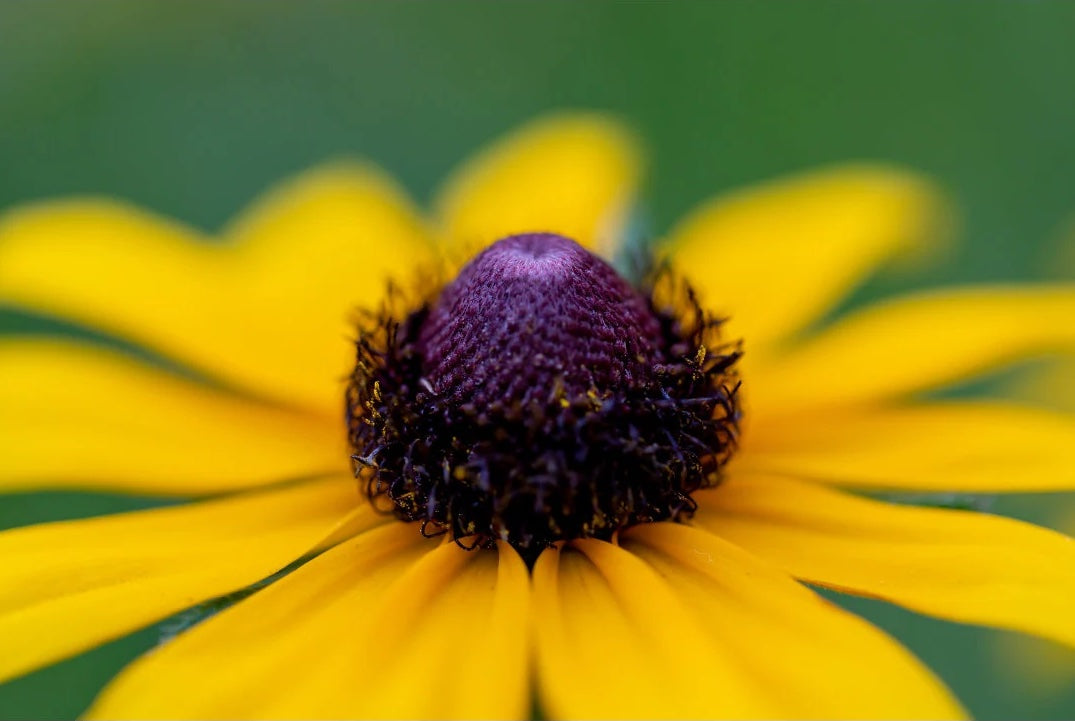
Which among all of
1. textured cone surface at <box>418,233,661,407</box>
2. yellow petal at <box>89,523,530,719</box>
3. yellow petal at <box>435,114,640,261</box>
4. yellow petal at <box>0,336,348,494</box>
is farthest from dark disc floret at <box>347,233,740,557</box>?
yellow petal at <box>435,114,640,261</box>

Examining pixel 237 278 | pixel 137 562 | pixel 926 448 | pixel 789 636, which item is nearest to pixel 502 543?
pixel 789 636

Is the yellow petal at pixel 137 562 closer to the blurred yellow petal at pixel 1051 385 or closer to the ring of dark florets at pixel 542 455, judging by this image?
the ring of dark florets at pixel 542 455

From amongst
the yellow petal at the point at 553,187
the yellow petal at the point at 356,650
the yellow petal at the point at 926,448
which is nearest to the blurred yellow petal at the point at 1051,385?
the yellow petal at the point at 926,448

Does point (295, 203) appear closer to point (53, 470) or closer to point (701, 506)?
point (53, 470)

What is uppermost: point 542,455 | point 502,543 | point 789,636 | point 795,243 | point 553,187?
point 553,187

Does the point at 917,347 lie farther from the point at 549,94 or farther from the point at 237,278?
the point at 549,94

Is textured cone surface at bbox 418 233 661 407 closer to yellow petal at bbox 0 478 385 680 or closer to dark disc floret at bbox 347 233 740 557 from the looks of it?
dark disc floret at bbox 347 233 740 557

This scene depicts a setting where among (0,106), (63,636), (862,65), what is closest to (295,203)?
(63,636)
